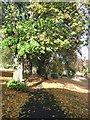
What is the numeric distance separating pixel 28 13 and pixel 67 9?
3.24 m

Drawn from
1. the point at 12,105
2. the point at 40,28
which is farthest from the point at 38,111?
the point at 40,28

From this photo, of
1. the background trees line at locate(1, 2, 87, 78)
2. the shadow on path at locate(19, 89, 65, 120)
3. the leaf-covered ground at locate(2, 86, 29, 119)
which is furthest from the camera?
the background trees line at locate(1, 2, 87, 78)

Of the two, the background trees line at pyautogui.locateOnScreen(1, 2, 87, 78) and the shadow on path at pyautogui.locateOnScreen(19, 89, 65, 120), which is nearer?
the shadow on path at pyautogui.locateOnScreen(19, 89, 65, 120)

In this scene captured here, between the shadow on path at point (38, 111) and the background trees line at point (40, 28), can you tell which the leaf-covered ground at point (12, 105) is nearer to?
the shadow on path at point (38, 111)

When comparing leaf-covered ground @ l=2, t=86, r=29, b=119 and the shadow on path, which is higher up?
leaf-covered ground @ l=2, t=86, r=29, b=119

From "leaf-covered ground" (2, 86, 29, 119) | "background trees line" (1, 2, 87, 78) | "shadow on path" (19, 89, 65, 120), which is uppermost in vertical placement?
"background trees line" (1, 2, 87, 78)

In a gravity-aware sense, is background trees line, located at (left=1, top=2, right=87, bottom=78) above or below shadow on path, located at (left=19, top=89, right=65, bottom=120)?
above

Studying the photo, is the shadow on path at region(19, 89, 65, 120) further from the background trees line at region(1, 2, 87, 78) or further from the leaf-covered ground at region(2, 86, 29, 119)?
the background trees line at region(1, 2, 87, 78)

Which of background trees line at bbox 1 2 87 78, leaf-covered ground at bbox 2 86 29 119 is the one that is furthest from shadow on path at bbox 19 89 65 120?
A: background trees line at bbox 1 2 87 78

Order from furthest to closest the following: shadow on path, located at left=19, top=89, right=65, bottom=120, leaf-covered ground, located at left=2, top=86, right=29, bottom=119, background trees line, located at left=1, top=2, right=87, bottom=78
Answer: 1. background trees line, located at left=1, top=2, right=87, bottom=78
2. shadow on path, located at left=19, top=89, right=65, bottom=120
3. leaf-covered ground, located at left=2, top=86, right=29, bottom=119

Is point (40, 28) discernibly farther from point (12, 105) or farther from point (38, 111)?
point (38, 111)

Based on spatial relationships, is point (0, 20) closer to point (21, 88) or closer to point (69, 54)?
point (21, 88)

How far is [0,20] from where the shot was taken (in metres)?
18.7

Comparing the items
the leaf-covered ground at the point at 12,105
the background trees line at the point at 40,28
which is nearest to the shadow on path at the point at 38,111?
the leaf-covered ground at the point at 12,105
